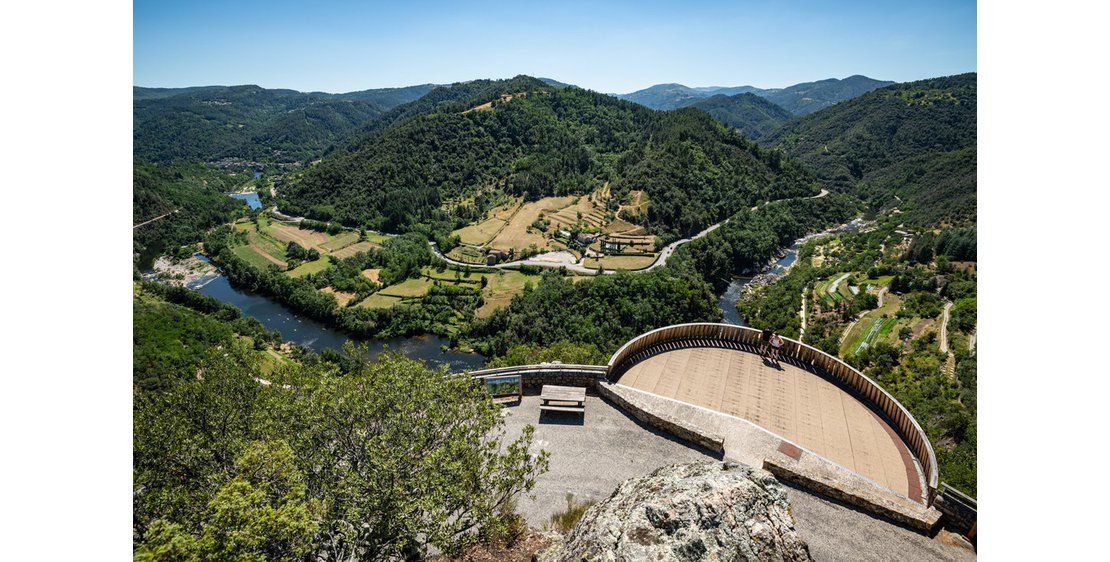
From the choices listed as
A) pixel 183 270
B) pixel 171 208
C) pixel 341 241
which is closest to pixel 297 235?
pixel 341 241

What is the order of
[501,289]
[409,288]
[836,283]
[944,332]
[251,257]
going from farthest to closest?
[251,257] < [409,288] < [501,289] < [836,283] < [944,332]

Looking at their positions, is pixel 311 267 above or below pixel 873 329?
above

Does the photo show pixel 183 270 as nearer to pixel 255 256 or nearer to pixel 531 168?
pixel 255 256

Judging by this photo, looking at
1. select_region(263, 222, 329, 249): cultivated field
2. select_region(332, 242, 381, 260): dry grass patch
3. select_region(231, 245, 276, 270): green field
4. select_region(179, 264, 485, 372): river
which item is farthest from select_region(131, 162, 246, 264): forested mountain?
select_region(332, 242, 381, 260): dry grass patch

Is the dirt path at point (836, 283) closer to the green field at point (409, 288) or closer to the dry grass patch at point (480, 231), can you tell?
the green field at point (409, 288)

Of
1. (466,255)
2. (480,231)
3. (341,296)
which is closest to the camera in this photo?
(341,296)

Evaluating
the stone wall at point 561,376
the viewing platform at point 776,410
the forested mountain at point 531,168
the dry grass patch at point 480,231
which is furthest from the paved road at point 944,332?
the dry grass patch at point 480,231
